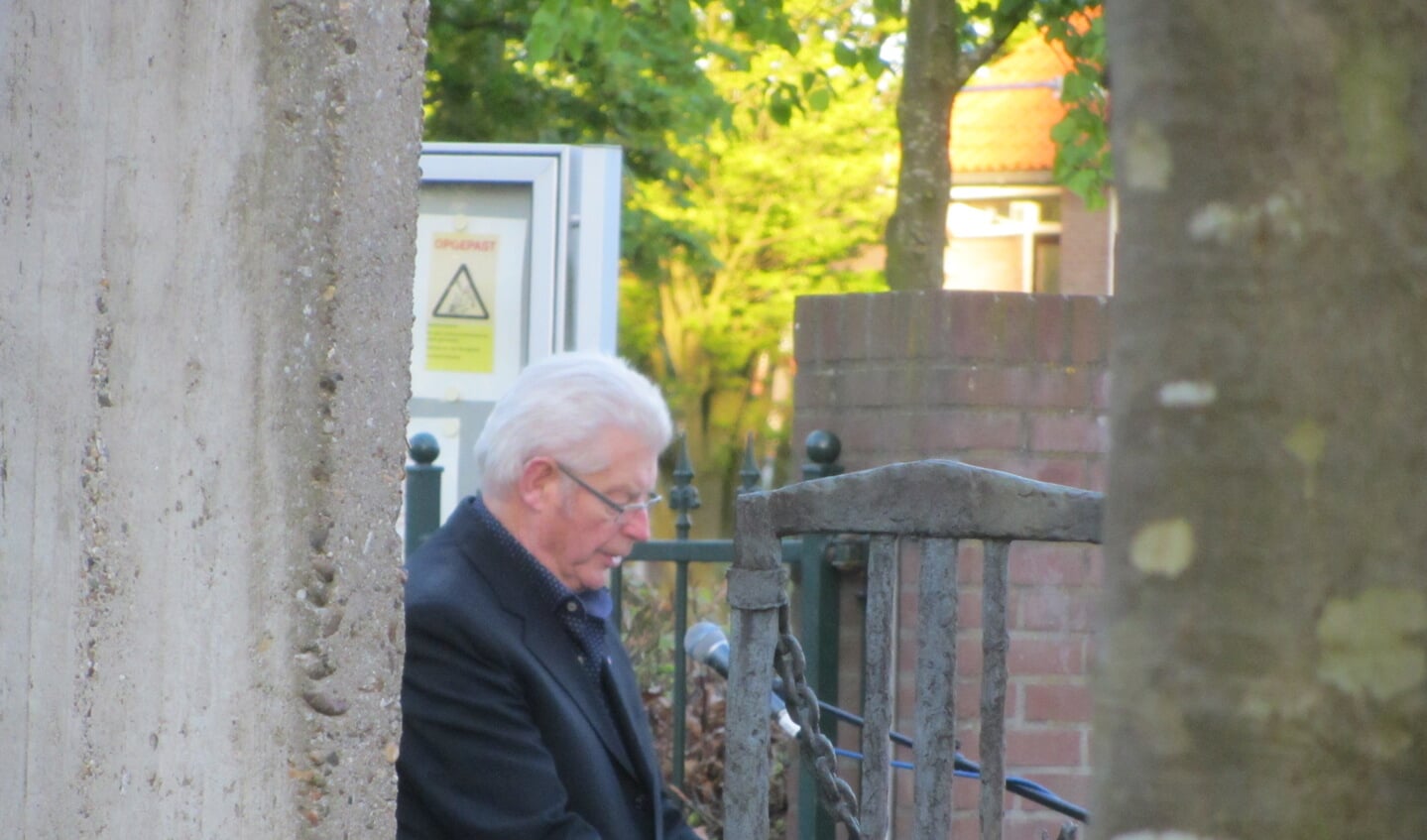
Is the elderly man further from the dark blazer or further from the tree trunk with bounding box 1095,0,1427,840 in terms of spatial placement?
the tree trunk with bounding box 1095,0,1427,840

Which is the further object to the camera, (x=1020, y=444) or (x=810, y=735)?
(x=1020, y=444)

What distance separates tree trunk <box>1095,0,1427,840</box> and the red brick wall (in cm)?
273

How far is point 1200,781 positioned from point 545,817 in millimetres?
1904

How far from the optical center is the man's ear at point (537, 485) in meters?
3.21

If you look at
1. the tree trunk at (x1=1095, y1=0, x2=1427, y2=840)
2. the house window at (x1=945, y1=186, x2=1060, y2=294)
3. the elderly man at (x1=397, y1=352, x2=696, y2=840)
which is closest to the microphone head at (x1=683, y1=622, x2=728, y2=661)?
the elderly man at (x1=397, y1=352, x2=696, y2=840)

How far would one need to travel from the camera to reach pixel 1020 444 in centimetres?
379

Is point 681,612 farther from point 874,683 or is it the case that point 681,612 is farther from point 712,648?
point 874,683

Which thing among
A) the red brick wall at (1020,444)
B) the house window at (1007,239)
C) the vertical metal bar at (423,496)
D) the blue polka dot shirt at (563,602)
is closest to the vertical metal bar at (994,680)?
the blue polka dot shirt at (563,602)

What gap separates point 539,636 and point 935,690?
1037 mm

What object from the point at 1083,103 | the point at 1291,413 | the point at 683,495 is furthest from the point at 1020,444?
the point at 1083,103

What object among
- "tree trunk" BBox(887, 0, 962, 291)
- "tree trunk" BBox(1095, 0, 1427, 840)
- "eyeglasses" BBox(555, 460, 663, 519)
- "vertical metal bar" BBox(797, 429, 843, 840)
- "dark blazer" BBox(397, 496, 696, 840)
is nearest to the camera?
"tree trunk" BBox(1095, 0, 1427, 840)

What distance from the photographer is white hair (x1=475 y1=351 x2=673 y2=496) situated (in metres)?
3.20

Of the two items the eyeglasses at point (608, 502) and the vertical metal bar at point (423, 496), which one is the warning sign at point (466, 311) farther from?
the eyeglasses at point (608, 502)

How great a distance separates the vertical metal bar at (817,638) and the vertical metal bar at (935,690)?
172cm
